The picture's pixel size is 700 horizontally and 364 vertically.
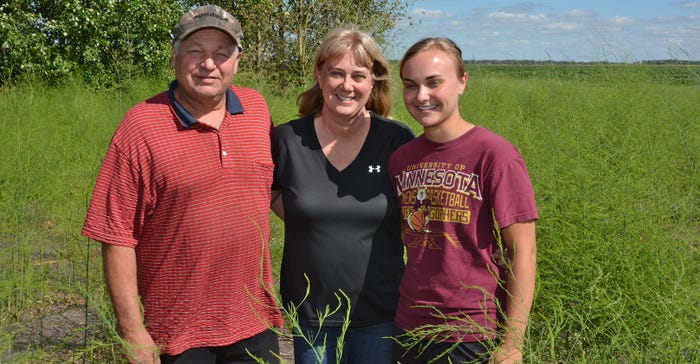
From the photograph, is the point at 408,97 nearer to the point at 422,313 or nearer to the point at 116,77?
the point at 422,313

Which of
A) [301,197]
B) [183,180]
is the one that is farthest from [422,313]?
[183,180]

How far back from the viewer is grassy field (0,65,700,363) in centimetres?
188

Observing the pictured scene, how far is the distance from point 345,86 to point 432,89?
0.37 m

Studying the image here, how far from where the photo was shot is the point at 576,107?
5.75m

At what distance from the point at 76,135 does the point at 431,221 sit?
497 cm

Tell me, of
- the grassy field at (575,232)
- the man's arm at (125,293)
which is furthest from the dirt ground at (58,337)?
the man's arm at (125,293)

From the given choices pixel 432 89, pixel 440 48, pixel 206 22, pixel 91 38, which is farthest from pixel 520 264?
pixel 91 38

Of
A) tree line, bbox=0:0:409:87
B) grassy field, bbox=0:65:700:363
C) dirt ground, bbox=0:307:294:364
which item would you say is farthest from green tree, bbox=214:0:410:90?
dirt ground, bbox=0:307:294:364

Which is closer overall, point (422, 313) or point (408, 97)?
point (422, 313)

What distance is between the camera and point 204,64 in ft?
6.06

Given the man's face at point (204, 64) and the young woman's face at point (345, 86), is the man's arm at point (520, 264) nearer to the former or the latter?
the young woman's face at point (345, 86)

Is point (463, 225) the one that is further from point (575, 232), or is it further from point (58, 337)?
point (58, 337)

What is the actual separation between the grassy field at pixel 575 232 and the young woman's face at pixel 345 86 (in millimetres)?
801

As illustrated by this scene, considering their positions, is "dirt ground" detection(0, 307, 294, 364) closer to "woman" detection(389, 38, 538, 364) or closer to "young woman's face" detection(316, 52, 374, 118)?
"young woman's face" detection(316, 52, 374, 118)
